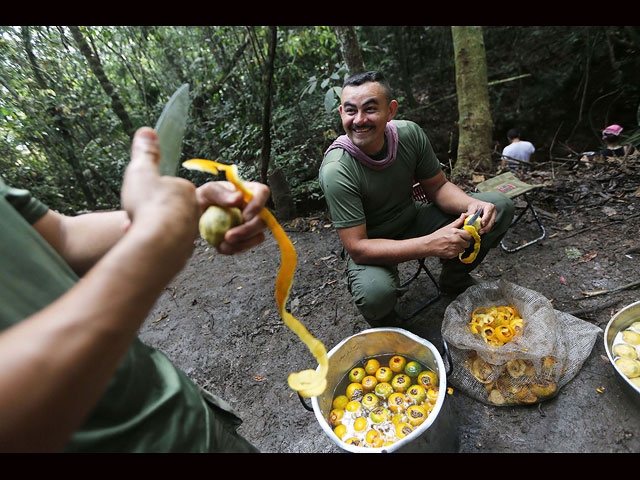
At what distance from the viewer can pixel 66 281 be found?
0.87m

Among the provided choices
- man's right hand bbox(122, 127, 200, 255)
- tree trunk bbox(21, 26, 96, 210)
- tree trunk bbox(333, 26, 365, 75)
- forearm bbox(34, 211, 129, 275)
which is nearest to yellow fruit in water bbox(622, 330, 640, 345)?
man's right hand bbox(122, 127, 200, 255)

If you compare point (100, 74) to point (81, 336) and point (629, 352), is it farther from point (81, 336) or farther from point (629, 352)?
point (629, 352)

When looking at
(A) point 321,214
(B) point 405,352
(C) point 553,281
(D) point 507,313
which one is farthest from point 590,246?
(A) point 321,214

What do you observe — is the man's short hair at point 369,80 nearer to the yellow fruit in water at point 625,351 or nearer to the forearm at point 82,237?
the forearm at point 82,237

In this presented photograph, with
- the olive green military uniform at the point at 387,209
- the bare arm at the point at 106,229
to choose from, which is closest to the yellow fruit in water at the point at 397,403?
the olive green military uniform at the point at 387,209

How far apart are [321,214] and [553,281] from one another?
2.89m

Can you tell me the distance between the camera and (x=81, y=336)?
0.53m

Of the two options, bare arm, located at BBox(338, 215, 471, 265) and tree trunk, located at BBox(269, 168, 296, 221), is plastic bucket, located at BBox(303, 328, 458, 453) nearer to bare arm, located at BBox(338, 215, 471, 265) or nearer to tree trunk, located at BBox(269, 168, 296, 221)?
bare arm, located at BBox(338, 215, 471, 265)

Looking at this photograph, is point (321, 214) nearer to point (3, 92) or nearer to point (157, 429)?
point (157, 429)

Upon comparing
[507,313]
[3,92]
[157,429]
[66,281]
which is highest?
[3,92]

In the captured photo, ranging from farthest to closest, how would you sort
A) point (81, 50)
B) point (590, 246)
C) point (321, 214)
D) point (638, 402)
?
1. point (81, 50)
2. point (321, 214)
3. point (590, 246)
4. point (638, 402)

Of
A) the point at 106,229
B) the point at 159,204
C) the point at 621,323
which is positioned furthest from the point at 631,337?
the point at 106,229

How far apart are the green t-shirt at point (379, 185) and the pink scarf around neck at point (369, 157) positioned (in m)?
0.04

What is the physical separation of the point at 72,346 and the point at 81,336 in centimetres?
2
